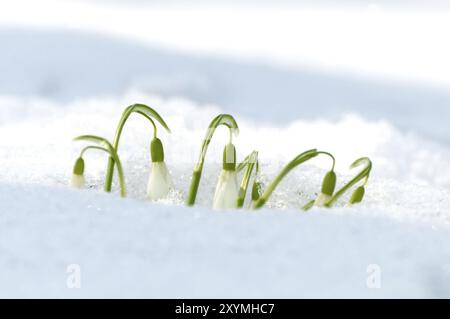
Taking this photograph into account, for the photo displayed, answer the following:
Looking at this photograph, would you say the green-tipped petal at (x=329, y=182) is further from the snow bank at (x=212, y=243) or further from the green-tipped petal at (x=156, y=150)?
the green-tipped petal at (x=156, y=150)

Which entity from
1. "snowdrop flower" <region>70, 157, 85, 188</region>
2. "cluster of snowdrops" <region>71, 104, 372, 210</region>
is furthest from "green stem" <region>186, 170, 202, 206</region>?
"snowdrop flower" <region>70, 157, 85, 188</region>

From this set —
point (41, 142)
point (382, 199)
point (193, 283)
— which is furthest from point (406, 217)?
point (41, 142)

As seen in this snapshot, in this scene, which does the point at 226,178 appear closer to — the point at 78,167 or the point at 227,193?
the point at 227,193

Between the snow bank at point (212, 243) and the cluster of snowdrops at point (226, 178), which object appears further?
the cluster of snowdrops at point (226, 178)

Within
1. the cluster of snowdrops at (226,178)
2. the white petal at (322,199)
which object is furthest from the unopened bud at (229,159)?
the white petal at (322,199)
